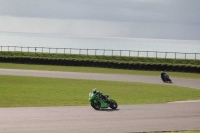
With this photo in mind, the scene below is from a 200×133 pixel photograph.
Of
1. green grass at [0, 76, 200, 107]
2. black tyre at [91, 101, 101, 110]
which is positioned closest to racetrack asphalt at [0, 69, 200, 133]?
black tyre at [91, 101, 101, 110]

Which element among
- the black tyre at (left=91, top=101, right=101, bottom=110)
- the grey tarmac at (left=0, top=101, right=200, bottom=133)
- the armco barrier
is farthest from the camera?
the armco barrier

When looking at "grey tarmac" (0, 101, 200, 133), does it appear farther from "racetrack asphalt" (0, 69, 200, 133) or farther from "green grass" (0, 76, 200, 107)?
"green grass" (0, 76, 200, 107)

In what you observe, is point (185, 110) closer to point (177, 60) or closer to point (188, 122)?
point (188, 122)

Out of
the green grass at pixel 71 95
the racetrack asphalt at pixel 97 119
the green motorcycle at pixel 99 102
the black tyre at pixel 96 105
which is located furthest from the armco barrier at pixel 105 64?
the black tyre at pixel 96 105

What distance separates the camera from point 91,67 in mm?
70438

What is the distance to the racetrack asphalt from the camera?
18.6m

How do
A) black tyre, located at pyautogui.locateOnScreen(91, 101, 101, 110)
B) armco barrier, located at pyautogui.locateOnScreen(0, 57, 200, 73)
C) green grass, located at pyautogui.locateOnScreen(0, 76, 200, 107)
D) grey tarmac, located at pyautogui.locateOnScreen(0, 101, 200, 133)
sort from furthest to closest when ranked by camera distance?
armco barrier, located at pyautogui.locateOnScreen(0, 57, 200, 73), green grass, located at pyautogui.locateOnScreen(0, 76, 200, 107), black tyre, located at pyautogui.locateOnScreen(91, 101, 101, 110), grey tarmac, located at pyautogui.locateOnScreen(0, 101, 200, 133)

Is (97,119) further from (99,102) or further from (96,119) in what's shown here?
(99,102)

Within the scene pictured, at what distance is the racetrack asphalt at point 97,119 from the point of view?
1864 centimetres

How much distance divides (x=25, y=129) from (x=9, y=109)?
5966 mm

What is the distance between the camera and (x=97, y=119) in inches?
833

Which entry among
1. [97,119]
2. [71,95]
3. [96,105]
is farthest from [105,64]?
[97,119]

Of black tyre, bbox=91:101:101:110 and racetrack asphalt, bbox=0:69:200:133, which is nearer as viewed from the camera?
racetrack asphalt, bbox=0:69:200:133

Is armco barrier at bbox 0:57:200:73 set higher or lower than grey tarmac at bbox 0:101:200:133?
higher
